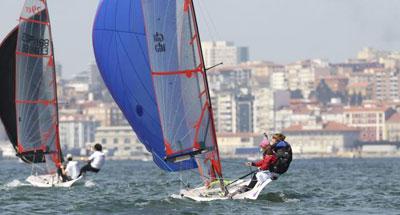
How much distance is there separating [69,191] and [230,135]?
15723 centimetres

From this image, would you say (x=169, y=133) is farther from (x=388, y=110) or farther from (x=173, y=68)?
(x=388, y=110)

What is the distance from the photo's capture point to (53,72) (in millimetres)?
34844

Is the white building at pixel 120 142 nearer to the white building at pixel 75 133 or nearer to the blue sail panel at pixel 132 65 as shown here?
the white building at pixel 75 133

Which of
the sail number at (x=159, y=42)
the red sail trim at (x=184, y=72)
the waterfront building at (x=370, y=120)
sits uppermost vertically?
the sail number at (x=159, y=42)

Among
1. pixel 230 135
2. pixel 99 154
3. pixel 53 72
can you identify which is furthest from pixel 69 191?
pixel 230 135

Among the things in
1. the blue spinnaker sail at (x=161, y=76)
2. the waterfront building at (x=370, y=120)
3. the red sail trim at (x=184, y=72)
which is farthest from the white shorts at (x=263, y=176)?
the waterfront building at (x=370, y=120)

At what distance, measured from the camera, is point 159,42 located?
25.0m

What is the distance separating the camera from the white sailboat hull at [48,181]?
106ft

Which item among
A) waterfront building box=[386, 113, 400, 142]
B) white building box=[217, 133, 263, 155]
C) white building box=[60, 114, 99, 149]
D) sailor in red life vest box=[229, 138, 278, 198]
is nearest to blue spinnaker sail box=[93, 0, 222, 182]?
sailor in red life vest box=[229, 138, 278, 198]

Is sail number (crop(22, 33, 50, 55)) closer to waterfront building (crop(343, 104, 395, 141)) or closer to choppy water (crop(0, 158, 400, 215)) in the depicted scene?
choppy water (crop(0, 158, 400, 215))

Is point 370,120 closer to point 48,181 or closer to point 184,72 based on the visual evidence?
point 48,181

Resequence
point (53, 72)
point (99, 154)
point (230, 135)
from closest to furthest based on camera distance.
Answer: point (99, 154) → point (53, 72) → point (230, 135)

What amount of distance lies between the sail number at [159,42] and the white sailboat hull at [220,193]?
9.28 feet

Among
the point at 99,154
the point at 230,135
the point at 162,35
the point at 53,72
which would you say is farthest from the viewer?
the point at 230,135
